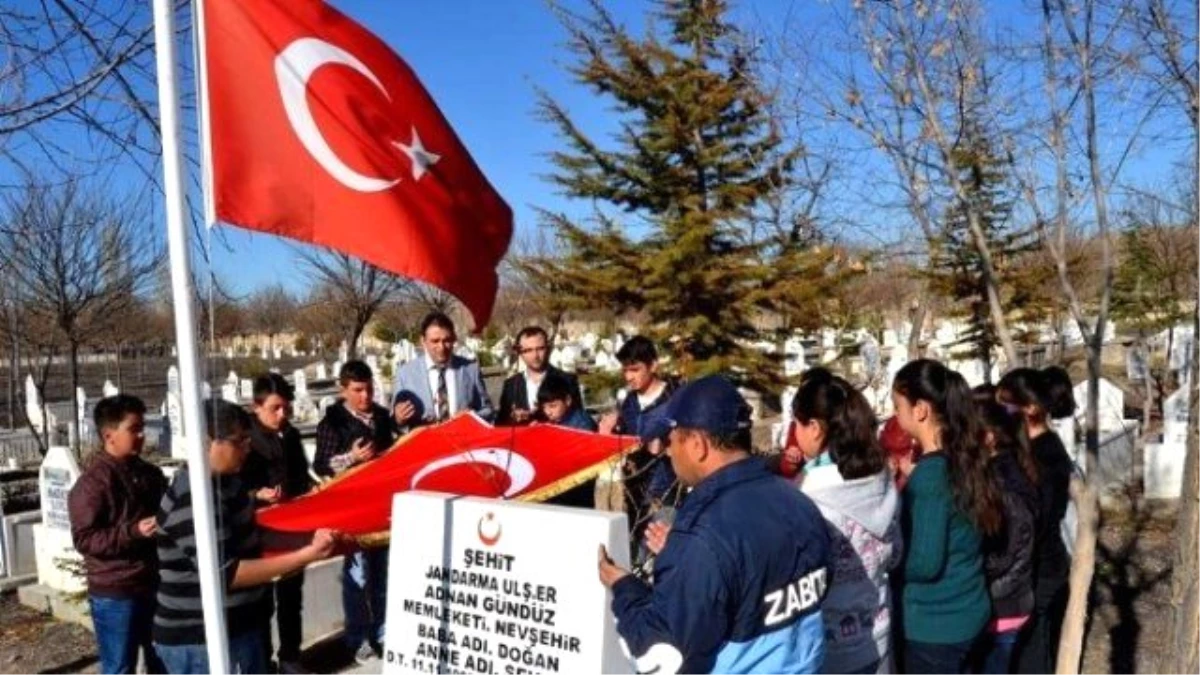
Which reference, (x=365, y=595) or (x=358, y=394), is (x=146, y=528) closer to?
(x=358, y=394)

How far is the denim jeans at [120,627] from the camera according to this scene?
464 centimetres

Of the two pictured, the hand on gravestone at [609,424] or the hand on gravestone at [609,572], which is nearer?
the hand on gravestone at [609,572]

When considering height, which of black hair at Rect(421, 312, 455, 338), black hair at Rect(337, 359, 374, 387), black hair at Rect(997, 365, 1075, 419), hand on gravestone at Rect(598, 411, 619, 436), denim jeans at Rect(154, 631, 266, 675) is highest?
black hair at Rect(421, 312, 455, 338)

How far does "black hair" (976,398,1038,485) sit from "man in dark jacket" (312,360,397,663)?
10.6ft

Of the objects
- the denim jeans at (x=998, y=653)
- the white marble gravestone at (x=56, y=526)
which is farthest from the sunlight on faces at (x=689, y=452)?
the white marble gravestone at (x=56, y=526)

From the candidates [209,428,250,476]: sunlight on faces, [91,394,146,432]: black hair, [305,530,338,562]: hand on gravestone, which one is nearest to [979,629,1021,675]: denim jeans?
[305,530,338,562]: hand on gravestone

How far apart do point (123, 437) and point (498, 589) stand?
2.12m

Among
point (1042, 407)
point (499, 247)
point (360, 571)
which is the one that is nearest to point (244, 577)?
point (499, 247)

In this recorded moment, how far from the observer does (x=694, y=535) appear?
250 centimetres

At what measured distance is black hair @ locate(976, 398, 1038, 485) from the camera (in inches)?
156

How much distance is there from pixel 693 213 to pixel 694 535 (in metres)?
15.9

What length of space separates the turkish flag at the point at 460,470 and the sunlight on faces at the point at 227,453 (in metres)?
0.47

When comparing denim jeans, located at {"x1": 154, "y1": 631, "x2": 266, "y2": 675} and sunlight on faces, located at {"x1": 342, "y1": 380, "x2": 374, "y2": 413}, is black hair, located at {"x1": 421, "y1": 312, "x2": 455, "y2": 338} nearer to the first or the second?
sunlight on faces, located at {"x1": 342, "y1": 380, "x2": 374, "y2": 413}

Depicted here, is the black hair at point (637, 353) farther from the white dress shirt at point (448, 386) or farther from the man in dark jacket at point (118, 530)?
the man in dark jacket at point (118, 530)
